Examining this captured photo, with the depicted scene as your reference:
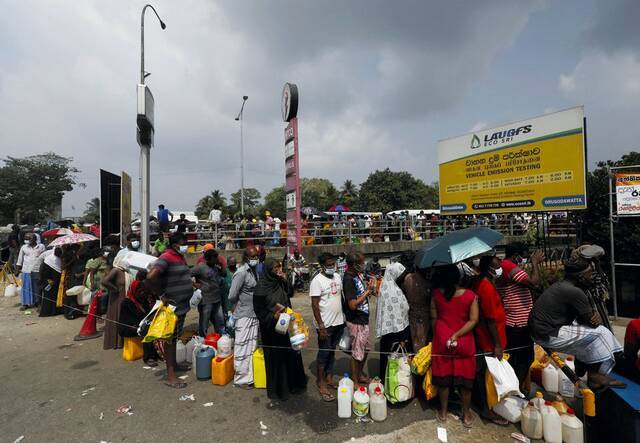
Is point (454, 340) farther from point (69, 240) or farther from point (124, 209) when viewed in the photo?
point (124, 209)

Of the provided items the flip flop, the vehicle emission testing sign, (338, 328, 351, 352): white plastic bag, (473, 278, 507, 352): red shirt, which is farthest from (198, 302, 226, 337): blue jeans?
the vehicle emission testing sign

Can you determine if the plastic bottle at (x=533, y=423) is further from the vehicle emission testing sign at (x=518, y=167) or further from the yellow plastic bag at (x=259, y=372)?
the vehicle emission testing sign at (x=518, y=167)

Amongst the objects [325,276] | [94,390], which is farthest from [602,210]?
[94,390]

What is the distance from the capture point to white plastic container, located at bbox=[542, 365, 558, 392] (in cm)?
407

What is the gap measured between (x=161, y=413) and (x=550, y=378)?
4604mm

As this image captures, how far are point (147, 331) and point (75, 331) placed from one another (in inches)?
152

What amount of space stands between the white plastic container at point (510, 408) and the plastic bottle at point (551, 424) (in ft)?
0.84

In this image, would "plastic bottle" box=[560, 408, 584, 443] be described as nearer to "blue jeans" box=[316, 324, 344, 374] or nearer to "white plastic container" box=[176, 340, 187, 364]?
"blue jeans" box=[316, 324, 344, 374]

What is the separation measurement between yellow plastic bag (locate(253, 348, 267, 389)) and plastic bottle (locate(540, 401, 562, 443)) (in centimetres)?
304

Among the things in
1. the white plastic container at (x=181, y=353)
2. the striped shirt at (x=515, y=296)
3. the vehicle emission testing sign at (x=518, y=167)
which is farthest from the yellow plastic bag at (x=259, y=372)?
the vehicle emission testing sign at (x=518, y=167)

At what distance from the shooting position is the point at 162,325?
13.6 ft

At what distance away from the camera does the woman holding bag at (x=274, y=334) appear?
3.92m

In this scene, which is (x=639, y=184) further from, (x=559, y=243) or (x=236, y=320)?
(x=559, y=243)

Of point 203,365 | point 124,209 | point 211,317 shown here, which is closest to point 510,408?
point 203,365
